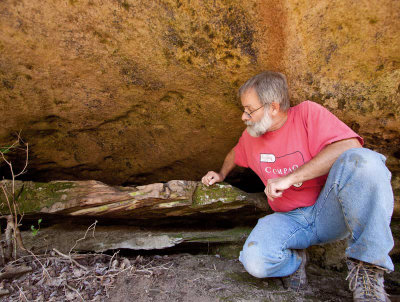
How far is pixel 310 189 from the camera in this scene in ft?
8.25

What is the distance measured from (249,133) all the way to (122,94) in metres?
1.21

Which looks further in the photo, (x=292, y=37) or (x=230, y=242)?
(x=230, y=242)

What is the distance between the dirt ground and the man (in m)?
0.19

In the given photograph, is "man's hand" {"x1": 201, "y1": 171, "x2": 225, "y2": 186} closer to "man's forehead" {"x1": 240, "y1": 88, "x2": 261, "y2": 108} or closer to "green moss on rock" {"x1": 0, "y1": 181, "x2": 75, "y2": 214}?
"man's forehead" {"x1": 240, "y1": 88, "x2": 261, "y2": 108}

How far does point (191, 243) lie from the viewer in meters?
3.08

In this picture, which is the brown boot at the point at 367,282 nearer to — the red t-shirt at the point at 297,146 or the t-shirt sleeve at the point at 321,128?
the red t-shirt at the point at 297,146

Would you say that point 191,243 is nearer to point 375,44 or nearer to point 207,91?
point 207,91

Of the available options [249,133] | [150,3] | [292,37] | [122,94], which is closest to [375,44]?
[292,37]

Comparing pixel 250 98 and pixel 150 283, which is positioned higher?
pixel 250 98

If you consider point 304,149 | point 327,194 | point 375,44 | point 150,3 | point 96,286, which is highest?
point 150,3

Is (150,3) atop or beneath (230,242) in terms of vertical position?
atop

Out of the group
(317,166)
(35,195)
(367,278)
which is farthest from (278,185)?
(35,195)

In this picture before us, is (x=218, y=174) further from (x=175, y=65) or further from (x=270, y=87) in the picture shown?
(x=175, y=65)

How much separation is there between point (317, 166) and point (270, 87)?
0.72 m
